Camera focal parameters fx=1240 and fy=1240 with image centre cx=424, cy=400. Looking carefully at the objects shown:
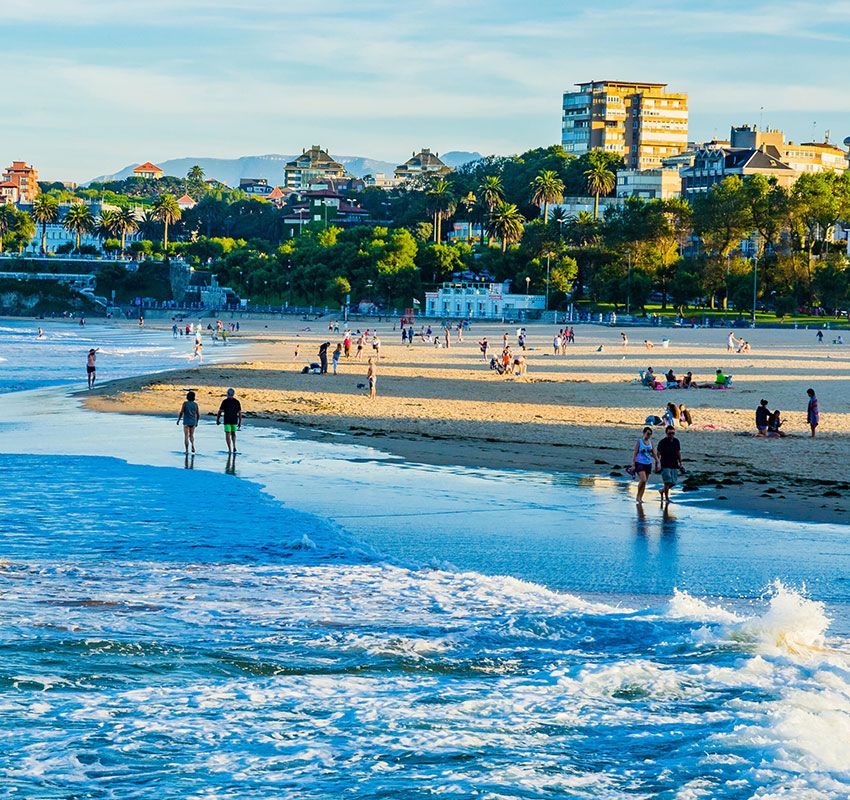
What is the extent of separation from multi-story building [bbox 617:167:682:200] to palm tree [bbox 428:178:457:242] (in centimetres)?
2233

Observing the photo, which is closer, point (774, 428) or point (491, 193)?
point (774, 428)

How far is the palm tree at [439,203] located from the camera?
14862 centimetres

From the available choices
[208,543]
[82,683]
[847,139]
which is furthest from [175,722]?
[847,139]

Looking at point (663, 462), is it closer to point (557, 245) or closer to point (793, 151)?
point (557, 245)

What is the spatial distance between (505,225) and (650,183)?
105 feet

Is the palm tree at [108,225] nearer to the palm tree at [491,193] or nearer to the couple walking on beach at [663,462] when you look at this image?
the palm tree at [491,193]

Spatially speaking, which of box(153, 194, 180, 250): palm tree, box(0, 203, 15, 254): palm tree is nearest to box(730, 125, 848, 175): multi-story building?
box(153, 194, 180, 250): palm tree

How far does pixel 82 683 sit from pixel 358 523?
7055 mm

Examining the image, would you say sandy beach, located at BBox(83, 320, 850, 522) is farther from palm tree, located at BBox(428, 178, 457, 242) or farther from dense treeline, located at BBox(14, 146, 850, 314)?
palm tree, located at BBox(428, 178, 457, 242)

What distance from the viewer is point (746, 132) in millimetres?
158125

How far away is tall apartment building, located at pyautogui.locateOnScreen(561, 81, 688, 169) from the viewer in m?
184

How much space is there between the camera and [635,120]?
185000 millimetres

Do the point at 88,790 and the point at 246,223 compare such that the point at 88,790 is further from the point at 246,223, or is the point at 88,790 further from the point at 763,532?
the point at 246,223

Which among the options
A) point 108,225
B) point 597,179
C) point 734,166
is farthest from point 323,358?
point 108,225
